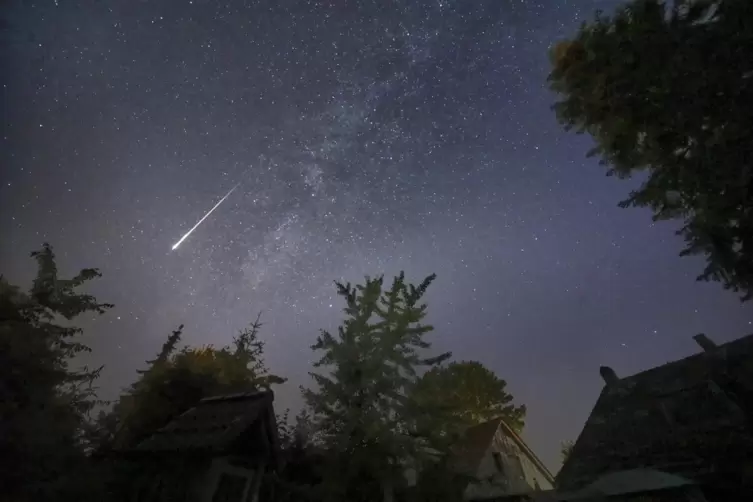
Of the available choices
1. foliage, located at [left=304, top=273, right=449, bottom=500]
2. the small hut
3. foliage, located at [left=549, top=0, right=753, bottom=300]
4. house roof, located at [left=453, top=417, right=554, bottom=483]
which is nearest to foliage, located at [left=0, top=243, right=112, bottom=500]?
the small hut

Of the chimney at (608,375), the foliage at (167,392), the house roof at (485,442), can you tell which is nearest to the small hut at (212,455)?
the foliage at (167,392)

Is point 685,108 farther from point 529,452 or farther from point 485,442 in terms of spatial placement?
point 529,452

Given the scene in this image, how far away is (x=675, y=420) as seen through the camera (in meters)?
15.4

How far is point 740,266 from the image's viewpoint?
7039 millimetres

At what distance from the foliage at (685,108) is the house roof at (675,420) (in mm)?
7360

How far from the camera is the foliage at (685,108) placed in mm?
6312

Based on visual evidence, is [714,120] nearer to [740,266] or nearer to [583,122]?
[740,266]

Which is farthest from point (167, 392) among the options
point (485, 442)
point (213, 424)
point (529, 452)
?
point (529, 452)

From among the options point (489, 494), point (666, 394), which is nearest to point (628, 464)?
point (666, 394)

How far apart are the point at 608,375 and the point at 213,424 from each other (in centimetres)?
2018

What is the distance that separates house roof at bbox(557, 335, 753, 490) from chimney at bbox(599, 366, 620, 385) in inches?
22.6

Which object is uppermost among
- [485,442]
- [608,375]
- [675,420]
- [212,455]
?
[608,375]

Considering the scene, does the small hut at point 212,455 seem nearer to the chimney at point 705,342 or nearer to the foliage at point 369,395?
the foliage at point 369,395

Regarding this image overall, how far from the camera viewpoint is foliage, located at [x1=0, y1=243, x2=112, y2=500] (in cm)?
917
